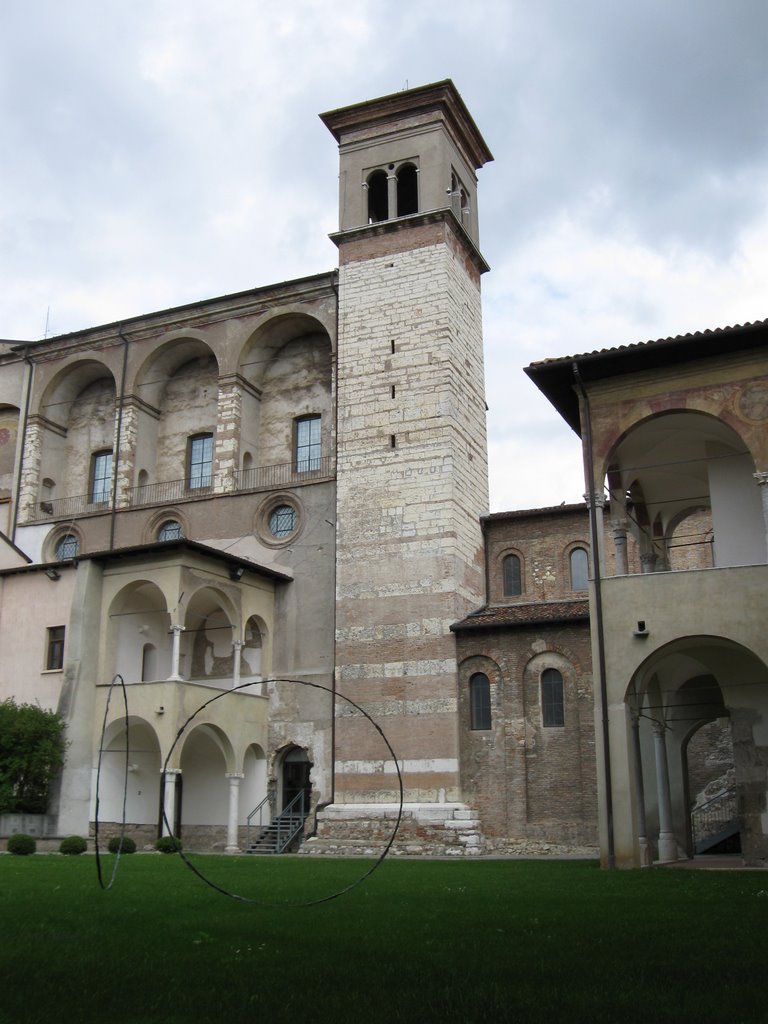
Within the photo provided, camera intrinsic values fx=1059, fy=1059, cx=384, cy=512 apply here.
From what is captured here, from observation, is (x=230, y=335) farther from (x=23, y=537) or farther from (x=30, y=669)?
(x=30, y=669)

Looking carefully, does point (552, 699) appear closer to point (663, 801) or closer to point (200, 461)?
point (663, 801)

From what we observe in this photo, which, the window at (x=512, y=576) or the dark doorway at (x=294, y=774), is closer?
the dark doorway at (x=294, y=774)

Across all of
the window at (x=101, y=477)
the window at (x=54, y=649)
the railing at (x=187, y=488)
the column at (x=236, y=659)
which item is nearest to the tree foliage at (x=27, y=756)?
the window at (x=54, y=649)

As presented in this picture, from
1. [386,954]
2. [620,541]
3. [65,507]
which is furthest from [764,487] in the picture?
[65,507]

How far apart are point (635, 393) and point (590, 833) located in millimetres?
10999

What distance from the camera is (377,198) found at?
112 feet

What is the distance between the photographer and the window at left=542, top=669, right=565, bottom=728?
26609mm

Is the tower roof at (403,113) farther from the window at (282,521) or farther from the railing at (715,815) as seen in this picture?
the railing at (715,815)

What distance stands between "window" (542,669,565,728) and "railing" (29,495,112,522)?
1587 centimetres

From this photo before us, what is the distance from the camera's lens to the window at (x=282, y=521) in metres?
31.2

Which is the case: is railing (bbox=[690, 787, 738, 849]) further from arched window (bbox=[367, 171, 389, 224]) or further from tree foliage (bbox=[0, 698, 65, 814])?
arched window (bbox=[367, 171, 389, 224])

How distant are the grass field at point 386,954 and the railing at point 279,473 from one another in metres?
19.5

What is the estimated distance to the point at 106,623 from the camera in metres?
28.9

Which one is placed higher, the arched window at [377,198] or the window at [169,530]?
the arched window at [377,198]
